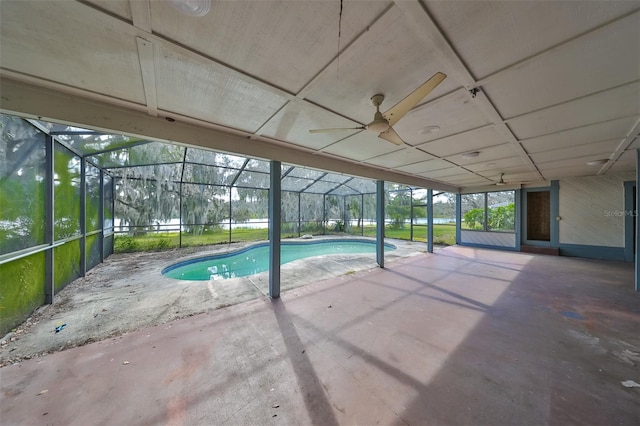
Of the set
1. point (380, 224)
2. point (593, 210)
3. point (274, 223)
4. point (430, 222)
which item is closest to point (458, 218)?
point (430, 222)

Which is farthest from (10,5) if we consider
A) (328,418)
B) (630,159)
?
(630,159)

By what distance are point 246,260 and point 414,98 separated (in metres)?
6.97

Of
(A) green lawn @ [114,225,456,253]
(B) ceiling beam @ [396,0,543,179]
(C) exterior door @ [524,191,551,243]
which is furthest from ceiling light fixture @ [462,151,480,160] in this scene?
(A) green lawn @ [114,225,456,253]

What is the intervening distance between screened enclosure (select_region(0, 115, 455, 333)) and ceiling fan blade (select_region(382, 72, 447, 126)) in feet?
7.35

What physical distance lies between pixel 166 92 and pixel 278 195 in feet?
6.30

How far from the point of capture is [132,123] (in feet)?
7.52

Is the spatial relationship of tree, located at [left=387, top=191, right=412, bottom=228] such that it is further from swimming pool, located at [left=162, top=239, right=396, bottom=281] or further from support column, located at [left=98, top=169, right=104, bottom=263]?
support column, located at [left=98, top=169, right=104, bottom=263]

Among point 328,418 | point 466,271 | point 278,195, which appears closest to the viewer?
point 328,418

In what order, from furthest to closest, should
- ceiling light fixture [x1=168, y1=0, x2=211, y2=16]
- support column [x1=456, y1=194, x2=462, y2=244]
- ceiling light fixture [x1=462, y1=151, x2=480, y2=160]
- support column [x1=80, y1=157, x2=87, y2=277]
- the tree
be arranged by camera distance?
the tree
support column [x1=456, y1=194, x2=462, y2=244]
support column [x1=80, y1=157, x2=87, y2=277]
ceiling light fixture [x1=462, y1=151, x2=480, y2=160]
ceiling light fixture [x1=168, y1=0, x2=211, y2=16]

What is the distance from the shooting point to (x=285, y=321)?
2.72 m

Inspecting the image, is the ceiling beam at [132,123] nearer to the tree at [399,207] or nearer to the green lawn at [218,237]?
the green lawn at [218,237]

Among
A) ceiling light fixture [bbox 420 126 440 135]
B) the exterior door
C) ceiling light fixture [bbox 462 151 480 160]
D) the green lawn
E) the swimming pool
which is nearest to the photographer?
ceiling light fixture [bbox 420 126 440 135]

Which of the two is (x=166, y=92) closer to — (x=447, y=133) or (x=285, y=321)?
(x=285, y=321)

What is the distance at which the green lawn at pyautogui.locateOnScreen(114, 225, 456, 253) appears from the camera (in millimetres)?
6746
